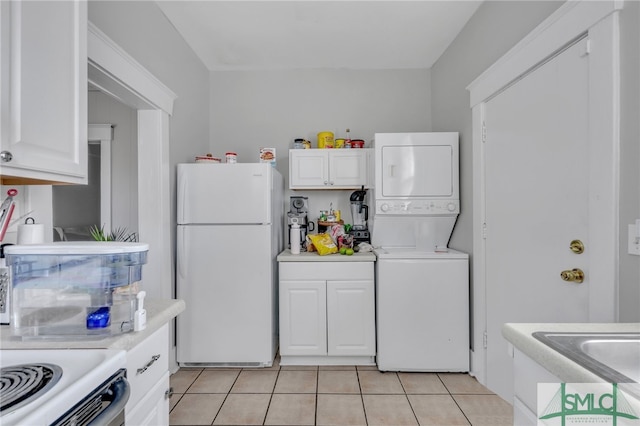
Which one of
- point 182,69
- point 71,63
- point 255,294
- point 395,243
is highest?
point 182,69

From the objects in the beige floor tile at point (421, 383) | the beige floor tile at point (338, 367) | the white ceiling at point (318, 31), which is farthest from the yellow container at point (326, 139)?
the beige floor tile at point (421, 383)

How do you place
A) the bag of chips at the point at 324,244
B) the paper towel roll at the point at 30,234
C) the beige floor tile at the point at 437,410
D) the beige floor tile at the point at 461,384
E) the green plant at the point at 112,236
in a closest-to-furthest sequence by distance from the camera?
the paper towel roll at the point at 30,234, the green plant at the point at 112,236, the beige floor tile at the point at 437,410, the beige floor tile at the point at 461,384, the bag of chips at the point at 324,244

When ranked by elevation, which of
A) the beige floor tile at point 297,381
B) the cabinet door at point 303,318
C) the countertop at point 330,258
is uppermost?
the countertop at point 330,258

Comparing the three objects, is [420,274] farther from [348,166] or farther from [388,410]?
[348,166]

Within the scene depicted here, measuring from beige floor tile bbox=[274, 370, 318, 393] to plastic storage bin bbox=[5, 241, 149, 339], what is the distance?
5.07 feet

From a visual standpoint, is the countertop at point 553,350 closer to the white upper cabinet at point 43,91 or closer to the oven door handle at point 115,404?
the oven door handle at point 115,404

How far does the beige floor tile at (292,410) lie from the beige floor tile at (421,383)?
0.71 metres

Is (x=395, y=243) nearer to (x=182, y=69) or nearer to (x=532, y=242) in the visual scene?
(x=532, y=242)

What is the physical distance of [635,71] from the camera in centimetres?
112

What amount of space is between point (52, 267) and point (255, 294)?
1.61 metres

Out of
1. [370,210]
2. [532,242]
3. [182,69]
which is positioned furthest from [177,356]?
[532,242]

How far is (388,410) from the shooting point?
6.53 feet

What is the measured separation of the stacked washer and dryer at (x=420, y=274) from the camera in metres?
2.41

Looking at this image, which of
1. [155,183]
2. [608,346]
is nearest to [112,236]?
[155,183]
